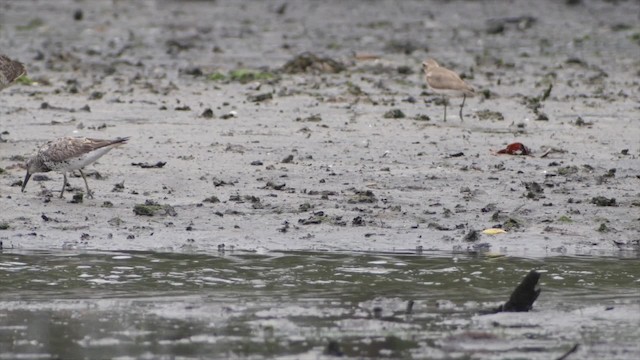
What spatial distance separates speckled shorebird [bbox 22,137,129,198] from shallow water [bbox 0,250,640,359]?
4.54 feet

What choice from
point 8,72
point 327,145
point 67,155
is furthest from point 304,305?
point 8,72

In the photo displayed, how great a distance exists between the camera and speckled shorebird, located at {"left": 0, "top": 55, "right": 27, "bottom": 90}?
14.8 metres

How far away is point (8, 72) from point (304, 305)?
7.59 meters

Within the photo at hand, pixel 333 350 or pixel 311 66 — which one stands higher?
pixel 311 66

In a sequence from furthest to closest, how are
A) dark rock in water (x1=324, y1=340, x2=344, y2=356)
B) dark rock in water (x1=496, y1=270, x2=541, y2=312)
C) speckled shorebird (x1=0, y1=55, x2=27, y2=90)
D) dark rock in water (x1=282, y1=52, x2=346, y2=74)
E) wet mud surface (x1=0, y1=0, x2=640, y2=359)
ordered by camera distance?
dark rock in water (x1=282, y1=52, x2=346, y2=74)
speckled shorebird (x1=0, y1=55, x2=27, y2=90)
dark rock in water (x1=496, y1=270, x2=541, y2=312)
wet mud surface (x1=0, y1=0, x2=640, y2=359)
dark rock in water (x1=324, y1=340, x2=344, y2=356)

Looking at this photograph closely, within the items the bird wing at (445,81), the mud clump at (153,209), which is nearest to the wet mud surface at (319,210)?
the mud clump at (153,209)

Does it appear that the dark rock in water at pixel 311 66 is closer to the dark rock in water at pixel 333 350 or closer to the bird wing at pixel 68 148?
the bird wing at pixel 68 148

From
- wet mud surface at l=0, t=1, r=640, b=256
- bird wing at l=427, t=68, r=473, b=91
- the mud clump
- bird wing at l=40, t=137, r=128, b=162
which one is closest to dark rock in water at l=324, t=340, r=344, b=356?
wet mud surface at l=0, t=1, r=640, b=256

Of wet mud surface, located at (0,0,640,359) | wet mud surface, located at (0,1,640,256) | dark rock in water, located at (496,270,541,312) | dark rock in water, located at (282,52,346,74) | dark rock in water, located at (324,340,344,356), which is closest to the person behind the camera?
dark rock in water, located at (324,340,344,356)

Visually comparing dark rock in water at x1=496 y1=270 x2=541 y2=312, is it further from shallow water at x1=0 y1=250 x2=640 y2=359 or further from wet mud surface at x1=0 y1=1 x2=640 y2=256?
wet mud surface at x1=0 y1=1 x2=640 y2=256

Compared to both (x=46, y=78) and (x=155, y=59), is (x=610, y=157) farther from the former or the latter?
(x=155, y=59)

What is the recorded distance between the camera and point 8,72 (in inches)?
584

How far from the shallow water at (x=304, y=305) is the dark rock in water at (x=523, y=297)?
0.06 m

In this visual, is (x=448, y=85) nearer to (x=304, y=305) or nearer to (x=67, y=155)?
(x=67, y=155)
